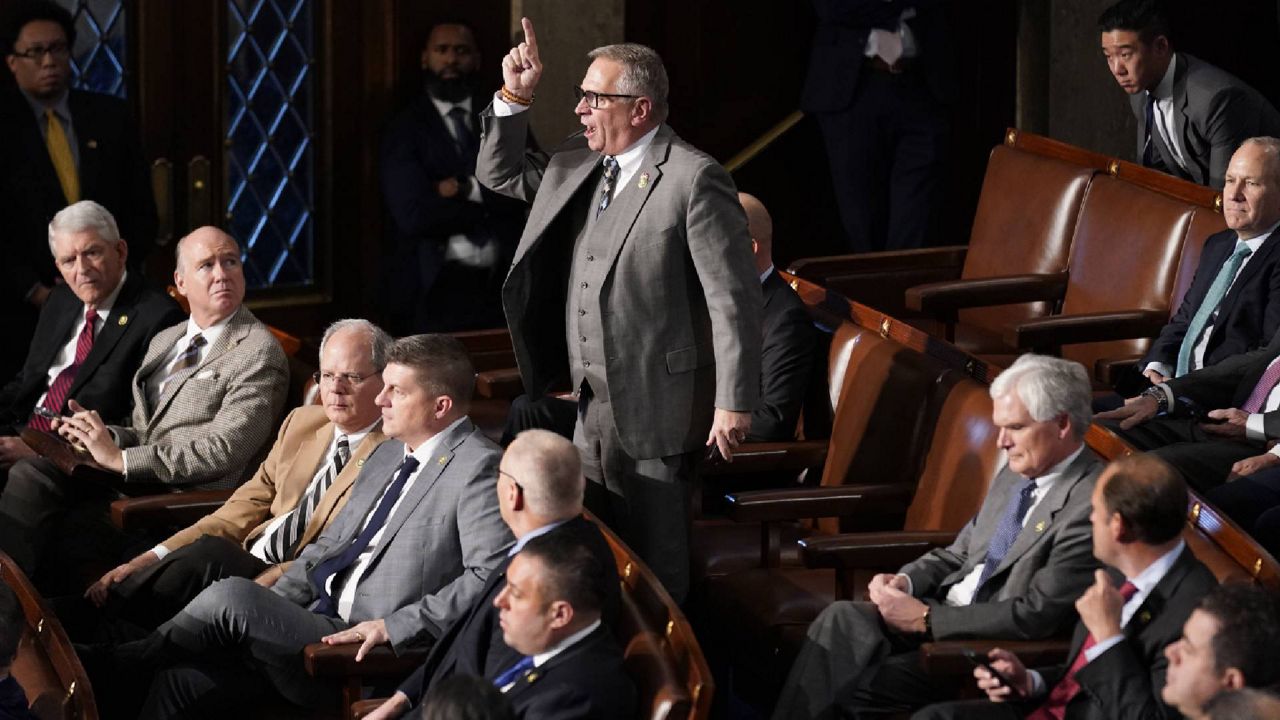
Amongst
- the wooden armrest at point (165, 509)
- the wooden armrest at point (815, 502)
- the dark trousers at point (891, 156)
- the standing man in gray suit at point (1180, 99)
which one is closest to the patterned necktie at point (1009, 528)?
the wooden armrest at point (815, 502)

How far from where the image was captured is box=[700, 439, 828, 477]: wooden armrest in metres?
4.12

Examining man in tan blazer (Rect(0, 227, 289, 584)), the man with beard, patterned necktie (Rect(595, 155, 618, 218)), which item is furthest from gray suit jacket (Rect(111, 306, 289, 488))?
the man with beard

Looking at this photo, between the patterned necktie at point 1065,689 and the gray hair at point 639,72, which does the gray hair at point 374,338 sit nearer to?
the gray hair at point 639,72

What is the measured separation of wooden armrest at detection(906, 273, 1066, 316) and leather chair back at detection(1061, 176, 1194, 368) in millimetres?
62

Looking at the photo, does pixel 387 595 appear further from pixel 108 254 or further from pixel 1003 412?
pixel 108 254

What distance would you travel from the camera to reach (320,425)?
415cm

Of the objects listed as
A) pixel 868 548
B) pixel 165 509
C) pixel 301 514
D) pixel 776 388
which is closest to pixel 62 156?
pixel 165 509

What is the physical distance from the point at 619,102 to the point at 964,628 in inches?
45.0

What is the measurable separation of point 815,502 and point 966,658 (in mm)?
784

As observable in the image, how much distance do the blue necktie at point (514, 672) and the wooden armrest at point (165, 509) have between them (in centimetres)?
129

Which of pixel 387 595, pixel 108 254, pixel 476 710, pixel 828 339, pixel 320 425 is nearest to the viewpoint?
pixel 476 710

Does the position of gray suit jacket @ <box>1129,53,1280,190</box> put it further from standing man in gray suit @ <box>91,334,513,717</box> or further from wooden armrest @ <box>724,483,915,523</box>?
standing man in gray suit @ <box>91,334,513,717</box>

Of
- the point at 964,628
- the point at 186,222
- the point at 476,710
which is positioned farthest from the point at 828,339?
the point at 186,222

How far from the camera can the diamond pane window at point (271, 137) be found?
6.23m
